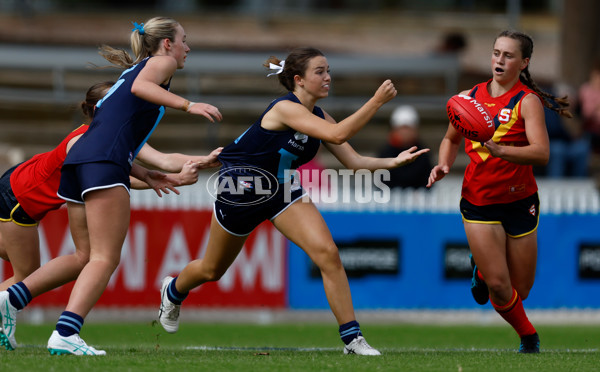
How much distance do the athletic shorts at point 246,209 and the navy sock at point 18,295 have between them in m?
1.37

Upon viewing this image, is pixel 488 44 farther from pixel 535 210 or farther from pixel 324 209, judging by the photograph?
pixel 535 210

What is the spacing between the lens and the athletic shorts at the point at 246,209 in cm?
671

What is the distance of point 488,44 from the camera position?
2072cm

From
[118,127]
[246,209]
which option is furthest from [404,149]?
[118,127]

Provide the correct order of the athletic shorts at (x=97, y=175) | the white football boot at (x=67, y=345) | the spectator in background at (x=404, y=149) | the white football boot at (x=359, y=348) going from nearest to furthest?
the white football boot at (x=67, y=345), the athletic shorts at (x=97, y=175), the white football boot at (x=359, y=348), the spectator in background at (x=404, y=149)

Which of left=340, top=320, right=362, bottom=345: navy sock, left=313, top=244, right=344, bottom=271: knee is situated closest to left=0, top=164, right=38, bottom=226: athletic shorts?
left=313, top=244, right=344, bottom=271: knee

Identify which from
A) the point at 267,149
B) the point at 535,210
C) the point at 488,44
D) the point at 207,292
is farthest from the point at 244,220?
the point at 488,44

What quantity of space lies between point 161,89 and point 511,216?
2.57 m

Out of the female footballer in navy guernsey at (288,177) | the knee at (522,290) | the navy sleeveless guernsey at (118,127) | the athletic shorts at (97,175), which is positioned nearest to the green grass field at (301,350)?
the knee at (522,290)

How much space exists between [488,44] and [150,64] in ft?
50.7

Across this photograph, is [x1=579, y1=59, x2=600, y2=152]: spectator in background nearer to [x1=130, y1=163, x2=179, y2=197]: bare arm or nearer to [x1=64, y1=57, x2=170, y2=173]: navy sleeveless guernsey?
[x1=130, y1=163, x2=179, y2=197]: bare arm

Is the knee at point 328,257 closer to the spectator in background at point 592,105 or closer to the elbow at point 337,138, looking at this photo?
the elbow at point 337,138

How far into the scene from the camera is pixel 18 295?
20.6 ft

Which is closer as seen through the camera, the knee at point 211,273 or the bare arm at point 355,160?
the bare arm at point 355,160
